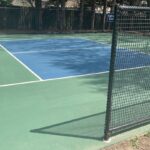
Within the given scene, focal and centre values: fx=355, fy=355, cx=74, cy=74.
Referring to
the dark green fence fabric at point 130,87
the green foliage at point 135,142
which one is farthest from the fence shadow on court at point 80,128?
the green foliage at point 135,142

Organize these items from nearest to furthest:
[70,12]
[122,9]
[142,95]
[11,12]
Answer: [122,9]
[142,95]
[11,12]
[70,12]

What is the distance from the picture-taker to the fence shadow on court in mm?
6184

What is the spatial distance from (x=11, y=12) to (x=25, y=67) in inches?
575

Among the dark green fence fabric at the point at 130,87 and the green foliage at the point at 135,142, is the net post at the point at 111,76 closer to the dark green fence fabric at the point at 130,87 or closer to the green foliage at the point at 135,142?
the dark green fence fabric at the point at 130,87

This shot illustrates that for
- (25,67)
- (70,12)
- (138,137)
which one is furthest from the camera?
(70,12)

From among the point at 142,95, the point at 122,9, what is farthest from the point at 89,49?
the point at 122,9

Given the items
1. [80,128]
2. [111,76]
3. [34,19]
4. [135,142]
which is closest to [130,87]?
[80,128]

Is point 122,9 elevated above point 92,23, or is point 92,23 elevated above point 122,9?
point 122,9

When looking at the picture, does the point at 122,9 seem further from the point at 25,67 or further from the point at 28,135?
the point at 25,67

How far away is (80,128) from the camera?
650 centimetres

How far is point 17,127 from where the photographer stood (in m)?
6.57

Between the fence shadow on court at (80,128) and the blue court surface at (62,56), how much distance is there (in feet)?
9.26

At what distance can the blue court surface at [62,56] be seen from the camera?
1195 centimetres

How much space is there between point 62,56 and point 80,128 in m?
9.06
